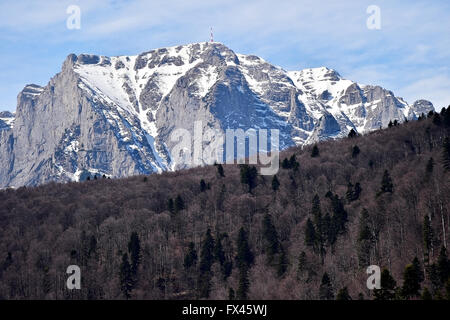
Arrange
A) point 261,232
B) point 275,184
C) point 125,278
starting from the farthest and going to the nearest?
1. point 275,184
2. point 261,232
3. point 125,278

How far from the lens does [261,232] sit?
506 ft

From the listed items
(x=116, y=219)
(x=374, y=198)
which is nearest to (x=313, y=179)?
(x=374, y=198)

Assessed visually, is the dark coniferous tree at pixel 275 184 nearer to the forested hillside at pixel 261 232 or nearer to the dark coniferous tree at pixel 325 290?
the forested hillside at pixel 261 232

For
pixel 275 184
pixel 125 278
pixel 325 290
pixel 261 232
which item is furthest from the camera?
pixel 275 184

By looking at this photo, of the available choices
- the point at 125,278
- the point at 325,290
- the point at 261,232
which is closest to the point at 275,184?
the point at 261,232

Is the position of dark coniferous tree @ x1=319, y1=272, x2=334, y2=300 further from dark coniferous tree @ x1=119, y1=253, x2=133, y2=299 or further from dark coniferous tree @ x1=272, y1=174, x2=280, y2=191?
dark coniferous tree @ x1=272, y1=174, x2=280, y2=191

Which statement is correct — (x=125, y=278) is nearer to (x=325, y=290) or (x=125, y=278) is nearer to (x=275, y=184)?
(x=325, y=290)

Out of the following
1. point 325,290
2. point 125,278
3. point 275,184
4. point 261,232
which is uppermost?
point 275,184

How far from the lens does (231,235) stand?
155750 millimetres

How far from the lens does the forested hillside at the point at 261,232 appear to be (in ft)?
417

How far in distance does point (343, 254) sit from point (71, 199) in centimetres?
8322

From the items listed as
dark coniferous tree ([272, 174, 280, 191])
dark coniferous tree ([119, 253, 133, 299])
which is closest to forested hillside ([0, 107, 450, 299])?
dark coniferous tree ([119, 253, 133, 299])

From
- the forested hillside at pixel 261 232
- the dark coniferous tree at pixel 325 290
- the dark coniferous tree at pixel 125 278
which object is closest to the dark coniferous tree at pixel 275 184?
the forested hillside at pixel 261 232

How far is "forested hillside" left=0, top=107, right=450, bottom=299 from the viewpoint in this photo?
127m
